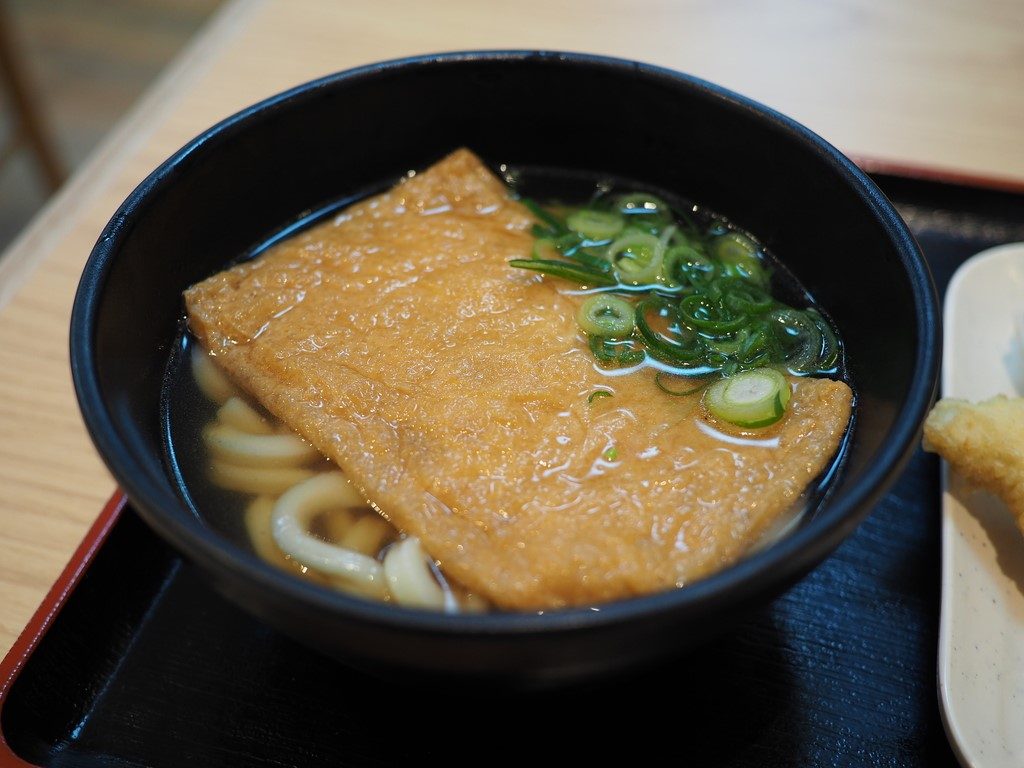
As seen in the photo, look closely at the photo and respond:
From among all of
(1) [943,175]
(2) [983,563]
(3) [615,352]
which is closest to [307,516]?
(3) [615,352]

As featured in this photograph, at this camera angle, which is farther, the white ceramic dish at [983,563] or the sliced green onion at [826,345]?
the sliced green onion at [826,345]

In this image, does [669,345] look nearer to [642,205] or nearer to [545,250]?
[545,250]

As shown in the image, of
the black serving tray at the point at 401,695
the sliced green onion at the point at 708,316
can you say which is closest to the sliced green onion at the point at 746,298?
the sliced green onion at the point at 708,316

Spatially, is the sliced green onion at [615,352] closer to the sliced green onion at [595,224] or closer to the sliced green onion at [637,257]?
the sliced green onion at [637,257]

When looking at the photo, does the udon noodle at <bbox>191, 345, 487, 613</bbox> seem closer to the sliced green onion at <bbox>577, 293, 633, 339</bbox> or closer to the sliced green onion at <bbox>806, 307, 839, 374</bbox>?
the sliced green onion at <bbox>577, 293, 633, 339</bbox>

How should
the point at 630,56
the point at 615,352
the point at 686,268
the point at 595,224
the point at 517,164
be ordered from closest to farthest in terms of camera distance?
1. the point at 615,352
2. the point at 686,268
3. the point at 595,224
4. the point at 517,164
5. the point at 630,56

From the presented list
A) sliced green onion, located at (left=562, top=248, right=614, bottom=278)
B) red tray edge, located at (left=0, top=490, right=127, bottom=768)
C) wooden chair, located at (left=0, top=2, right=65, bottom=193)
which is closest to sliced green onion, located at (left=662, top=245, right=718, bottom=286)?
sliced green onion, located at (left=562, top=248, right=614, bottom=278)
